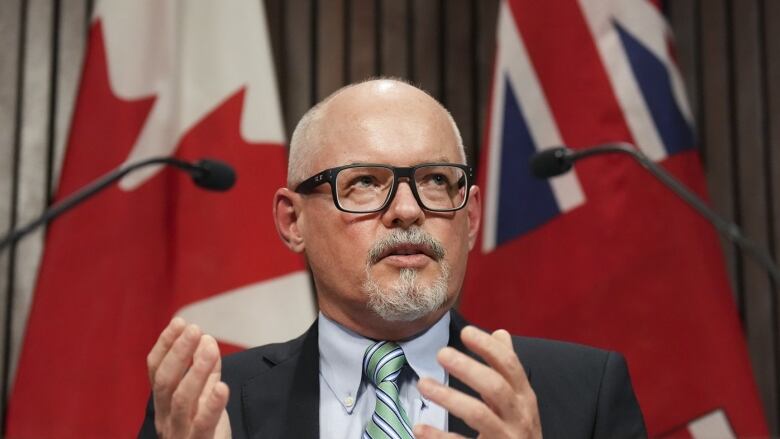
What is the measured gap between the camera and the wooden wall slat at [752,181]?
293 centimetres

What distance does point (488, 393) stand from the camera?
3.62 ft

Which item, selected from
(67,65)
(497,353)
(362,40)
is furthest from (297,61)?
(497,353)

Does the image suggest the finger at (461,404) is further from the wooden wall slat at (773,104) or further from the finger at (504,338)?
the wooden wall slat at (773,104)

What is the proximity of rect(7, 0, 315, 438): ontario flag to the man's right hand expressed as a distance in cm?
144

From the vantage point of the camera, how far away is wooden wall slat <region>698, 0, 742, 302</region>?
2980 mm

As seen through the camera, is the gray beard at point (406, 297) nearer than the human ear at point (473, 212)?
Yes

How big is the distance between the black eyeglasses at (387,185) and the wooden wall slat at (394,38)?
1605 millimetres

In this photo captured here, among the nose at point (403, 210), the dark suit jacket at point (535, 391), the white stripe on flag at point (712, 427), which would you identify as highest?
the nose at point (403, 210)

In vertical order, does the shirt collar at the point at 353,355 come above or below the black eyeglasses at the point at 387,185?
below

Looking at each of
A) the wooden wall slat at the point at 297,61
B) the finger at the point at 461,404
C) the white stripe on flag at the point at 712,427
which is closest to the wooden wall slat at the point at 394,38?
the wooden wall slat at the point at 297,61

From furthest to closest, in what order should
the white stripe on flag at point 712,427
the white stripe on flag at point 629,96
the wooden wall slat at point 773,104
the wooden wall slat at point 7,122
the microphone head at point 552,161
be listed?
the wooden wall slat at point 773,104 < the wooden wall slat at point 7,122 < the white stripe on flag at point 629,96 < the white stripe on flag at point 712,427 < the microphone head at point 552,161

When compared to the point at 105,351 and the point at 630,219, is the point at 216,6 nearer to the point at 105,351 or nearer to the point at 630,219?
the point at 105,351

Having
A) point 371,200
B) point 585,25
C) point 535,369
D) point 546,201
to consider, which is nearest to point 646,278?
point 546,201

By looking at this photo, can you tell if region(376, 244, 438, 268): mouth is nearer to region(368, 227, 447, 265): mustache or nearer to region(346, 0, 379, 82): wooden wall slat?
region(368, 227, 447, 265): mustache
